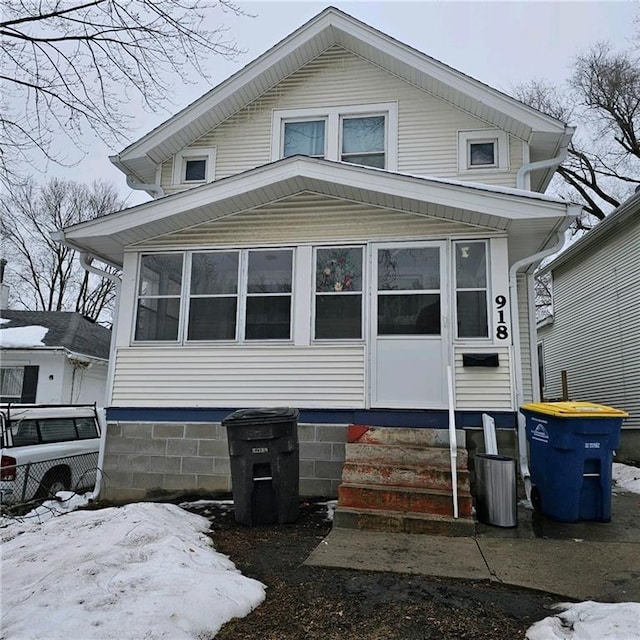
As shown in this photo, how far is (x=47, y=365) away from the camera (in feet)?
50.5

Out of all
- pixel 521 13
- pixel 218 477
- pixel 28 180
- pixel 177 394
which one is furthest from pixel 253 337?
pixel 521 13

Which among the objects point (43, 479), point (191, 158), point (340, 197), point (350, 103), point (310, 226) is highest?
point (350, 103)

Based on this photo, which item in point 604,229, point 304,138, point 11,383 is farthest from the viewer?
point 11,383

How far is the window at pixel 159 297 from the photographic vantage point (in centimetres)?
747

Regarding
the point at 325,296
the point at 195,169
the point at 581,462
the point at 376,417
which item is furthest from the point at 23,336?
the point at 581,462

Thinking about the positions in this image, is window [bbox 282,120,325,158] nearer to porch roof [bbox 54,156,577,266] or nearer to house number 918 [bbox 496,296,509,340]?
porch roof [bbox 54,156,577,266]

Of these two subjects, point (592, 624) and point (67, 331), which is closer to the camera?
point (592, 624)

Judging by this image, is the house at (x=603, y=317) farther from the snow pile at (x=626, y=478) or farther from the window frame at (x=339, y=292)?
the window frame at (x=339, y=292)

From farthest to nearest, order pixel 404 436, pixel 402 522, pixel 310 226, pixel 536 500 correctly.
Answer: pixel 310 226 → pixel 404 436 → pixel 536 500 → pixel 402 522

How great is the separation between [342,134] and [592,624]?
788 centimetres

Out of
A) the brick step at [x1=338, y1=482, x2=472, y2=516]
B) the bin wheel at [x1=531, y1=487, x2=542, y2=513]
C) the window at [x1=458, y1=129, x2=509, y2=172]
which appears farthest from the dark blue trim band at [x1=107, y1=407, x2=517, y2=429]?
the window at [x1=458, y1=129, x2=509, y2=172]

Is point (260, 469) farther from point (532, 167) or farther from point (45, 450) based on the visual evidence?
point (532, 167)

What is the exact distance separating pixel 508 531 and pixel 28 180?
6930 millimetres

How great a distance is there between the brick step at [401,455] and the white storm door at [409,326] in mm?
859
